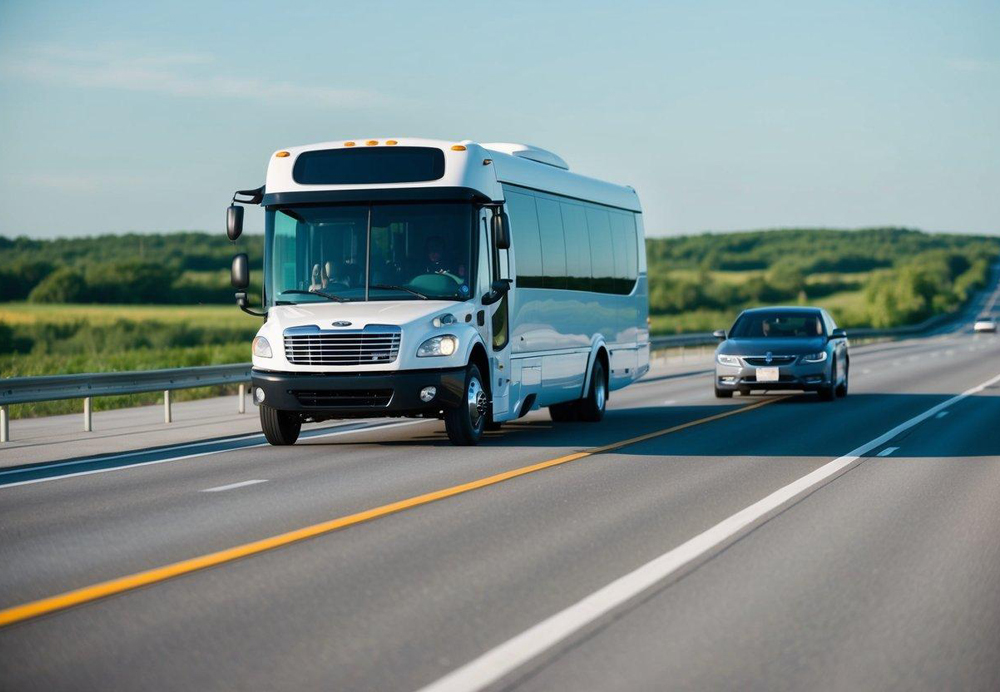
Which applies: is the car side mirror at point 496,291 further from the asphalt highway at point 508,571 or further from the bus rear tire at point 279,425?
the bus rear tire at point 279,425

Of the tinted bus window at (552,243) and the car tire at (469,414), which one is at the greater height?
the tinted bus window at (552,243)

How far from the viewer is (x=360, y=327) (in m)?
14.9

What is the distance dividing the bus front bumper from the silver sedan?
32.4ft

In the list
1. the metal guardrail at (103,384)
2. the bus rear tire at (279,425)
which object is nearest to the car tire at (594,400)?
the bus rear tire at (279,425)

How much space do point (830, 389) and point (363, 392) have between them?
11381 millimetres

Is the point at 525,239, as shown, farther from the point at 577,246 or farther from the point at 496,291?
the point at 577,246

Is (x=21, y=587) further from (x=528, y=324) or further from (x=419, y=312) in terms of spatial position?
(x=528, y=324)

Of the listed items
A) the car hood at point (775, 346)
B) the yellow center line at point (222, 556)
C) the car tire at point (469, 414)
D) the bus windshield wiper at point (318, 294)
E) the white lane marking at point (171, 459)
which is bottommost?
the white lane marking at point (171, 459)

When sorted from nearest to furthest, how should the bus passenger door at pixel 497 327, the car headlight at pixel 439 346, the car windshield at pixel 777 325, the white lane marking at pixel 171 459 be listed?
the white lane marking at pixel 171 459, the car headlight at pixel 439 346, the bus passenger door at pixel 497 327, the car windshield at pixel 777 325

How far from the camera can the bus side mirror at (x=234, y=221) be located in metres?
15.0

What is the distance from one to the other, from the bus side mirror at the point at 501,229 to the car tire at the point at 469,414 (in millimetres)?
1343

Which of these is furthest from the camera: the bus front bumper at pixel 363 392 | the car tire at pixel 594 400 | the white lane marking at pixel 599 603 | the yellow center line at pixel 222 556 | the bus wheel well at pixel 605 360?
the bus wheel well at pixel 605 360

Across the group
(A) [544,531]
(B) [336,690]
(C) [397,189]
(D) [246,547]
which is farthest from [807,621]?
(C) [397,189]

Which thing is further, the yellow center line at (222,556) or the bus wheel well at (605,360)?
the bus wheel well at (605,360)
